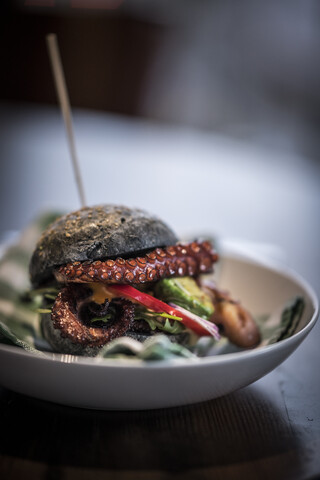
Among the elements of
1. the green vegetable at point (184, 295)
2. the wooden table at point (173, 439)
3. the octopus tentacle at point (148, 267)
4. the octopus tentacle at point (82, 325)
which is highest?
the octopus tentacle at point (148, 267)

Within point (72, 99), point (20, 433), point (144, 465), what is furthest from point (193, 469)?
point (72, 99)

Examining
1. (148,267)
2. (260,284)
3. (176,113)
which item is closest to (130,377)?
(148,267)

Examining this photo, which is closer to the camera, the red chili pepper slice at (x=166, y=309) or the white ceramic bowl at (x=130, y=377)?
the white ceramic bowl at (x=130, y=377)

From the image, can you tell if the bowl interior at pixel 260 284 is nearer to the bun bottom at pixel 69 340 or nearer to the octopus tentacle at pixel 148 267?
the octopus tentacle at pixel 148 267

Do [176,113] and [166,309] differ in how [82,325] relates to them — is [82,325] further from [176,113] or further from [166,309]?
[176,113]

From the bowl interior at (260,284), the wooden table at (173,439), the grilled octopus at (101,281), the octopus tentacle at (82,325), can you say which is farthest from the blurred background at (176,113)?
the wooden table at (173,439)

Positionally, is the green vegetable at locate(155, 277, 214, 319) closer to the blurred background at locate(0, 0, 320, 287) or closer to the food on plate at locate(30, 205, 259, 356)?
the food on plate at locate(30, 205, 259, 356)

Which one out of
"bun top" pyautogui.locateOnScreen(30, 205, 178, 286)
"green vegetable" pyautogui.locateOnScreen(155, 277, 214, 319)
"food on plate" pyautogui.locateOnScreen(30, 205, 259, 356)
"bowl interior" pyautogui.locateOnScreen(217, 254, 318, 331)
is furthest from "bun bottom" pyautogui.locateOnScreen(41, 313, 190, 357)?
"bowl interior" pyautogui.locateOnScreen(217, 254, 318, 331)
